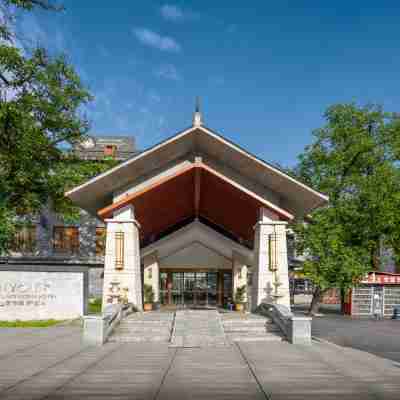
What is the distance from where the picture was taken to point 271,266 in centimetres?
1941

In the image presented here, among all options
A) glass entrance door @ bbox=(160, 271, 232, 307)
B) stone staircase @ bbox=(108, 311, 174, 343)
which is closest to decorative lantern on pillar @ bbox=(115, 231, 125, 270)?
stone staircase @ bbox=(108, 311, 174, 343)

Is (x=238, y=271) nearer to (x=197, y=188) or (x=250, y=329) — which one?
(x=197, y=188)

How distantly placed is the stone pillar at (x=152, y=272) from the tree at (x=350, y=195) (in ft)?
38.8

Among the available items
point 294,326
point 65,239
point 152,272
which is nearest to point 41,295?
point 152,272

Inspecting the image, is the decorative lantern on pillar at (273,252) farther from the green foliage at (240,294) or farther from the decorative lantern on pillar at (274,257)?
the green foliage at (240,294)

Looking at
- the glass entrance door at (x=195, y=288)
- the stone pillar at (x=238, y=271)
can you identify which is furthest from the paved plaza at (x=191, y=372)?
the glass entrance door at (x=195, y=288)

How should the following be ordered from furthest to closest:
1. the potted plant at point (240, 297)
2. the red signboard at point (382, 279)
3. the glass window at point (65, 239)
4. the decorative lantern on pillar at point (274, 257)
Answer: the glass window at point (65, 239) < the red signboard at point (382, 279) < the potted plant at point (240, 297) < the decorative lantern on pillar at point (274, 257)

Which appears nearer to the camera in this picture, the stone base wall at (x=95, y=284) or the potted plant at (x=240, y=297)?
the potted plant at (x=240, y=297)

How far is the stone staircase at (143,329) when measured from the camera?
48.0 feet

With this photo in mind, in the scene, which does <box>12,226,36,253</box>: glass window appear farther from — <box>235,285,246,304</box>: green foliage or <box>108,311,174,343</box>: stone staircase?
<box>108,311,174,343</box>: stone staircase

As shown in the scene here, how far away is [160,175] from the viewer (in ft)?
68.6

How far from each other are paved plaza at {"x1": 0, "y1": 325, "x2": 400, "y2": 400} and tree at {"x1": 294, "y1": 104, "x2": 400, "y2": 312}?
21486mm

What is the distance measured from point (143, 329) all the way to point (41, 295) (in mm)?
8992

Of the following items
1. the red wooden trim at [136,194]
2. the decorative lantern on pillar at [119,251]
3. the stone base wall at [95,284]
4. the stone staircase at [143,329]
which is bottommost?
the stone base wall at [95,284]
